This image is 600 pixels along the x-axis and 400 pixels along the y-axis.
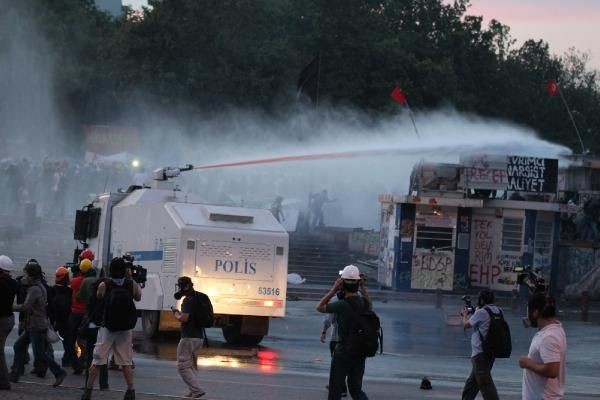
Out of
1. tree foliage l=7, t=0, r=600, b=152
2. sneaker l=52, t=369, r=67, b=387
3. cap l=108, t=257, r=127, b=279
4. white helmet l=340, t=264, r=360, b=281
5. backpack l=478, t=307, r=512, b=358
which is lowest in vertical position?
sneaker l=52, t=369, r=67, b=387

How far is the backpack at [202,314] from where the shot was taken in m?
15.9

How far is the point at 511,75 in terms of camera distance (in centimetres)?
8494

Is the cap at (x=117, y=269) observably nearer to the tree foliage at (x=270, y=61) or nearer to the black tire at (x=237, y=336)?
the black tire at (x=237, y=336)

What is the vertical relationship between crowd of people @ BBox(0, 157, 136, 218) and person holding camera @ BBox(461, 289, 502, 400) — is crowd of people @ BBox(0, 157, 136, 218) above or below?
above

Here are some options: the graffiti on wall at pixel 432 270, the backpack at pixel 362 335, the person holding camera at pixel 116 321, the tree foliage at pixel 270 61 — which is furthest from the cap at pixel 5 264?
the tree foliage at pixel 270 61

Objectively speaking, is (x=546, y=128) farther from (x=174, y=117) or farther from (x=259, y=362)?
(x=259, y=362)

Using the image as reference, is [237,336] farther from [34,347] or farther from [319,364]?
[34,347]

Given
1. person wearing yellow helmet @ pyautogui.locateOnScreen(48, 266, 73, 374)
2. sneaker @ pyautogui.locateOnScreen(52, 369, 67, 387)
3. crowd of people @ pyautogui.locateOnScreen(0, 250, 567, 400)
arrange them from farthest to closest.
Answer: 1. person wearing yellow helmet @ pyautogui.locateOnScreen(48, 266, 73, 374)
2. sneaker @ pyautogui.locateOnScreen(52, 369, 67, 387)
3. crowd of people @ pyautogui.locateOnScreen(0, 250, 567, 400)

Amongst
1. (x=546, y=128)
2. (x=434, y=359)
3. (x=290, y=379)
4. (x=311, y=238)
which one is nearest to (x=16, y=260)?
(x=311, y=238)

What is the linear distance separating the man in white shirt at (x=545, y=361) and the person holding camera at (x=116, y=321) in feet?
19.0

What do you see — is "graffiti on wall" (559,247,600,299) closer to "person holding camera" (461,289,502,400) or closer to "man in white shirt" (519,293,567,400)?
"person holding camera" (461,289,502,400)

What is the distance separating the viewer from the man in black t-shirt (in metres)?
15.7

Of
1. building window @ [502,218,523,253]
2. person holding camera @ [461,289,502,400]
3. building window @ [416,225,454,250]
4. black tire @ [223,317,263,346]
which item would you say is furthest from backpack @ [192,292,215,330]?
building window @ [502,218,523,253]

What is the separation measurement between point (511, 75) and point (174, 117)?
26624 mm
